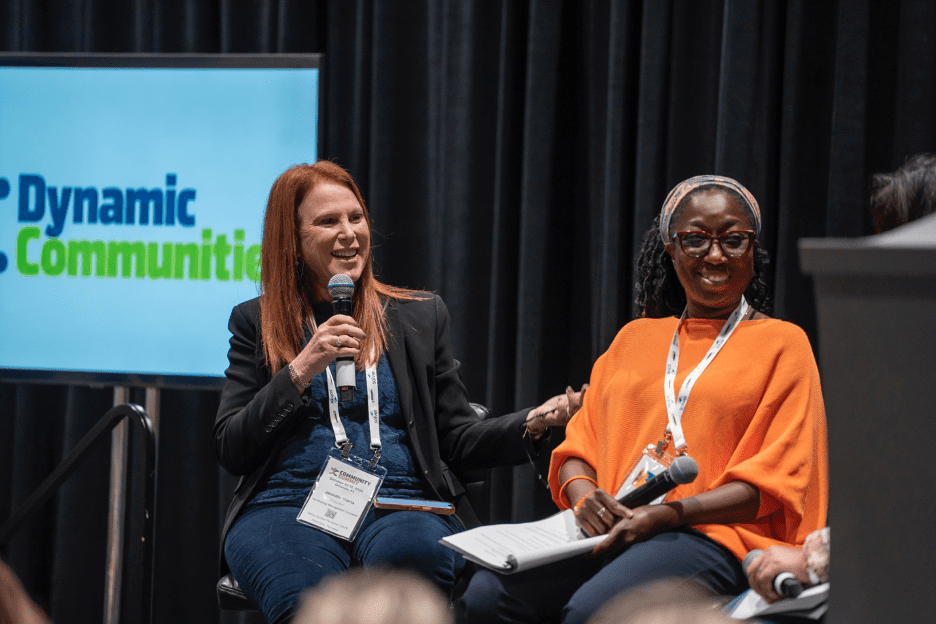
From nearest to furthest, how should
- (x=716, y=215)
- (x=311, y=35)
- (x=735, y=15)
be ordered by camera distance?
(x=716, y=215)
(x=735, y=15)
(x=311, y=35)

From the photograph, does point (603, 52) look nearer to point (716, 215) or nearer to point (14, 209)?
point (716, 215)

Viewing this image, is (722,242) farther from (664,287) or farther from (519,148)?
(519,148)

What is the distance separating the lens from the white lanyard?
6.04ft

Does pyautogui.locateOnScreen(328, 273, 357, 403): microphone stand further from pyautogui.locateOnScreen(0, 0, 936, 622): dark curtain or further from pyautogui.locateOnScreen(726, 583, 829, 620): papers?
pyautogui.locateOnScreen(0, 0, 936, 622): dark curtain

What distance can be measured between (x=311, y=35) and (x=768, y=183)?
1.84 m

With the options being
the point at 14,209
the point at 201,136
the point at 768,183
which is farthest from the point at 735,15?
the point at 14,209

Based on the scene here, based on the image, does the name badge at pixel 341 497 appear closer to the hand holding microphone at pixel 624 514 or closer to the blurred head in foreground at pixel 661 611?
the hand holding microphone at pixel 624 514

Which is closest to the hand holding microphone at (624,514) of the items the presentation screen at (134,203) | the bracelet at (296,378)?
the bracelet at (296,378)

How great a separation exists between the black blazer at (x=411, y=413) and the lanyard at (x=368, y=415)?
2.9 inches

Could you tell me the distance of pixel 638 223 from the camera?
302 centimetres

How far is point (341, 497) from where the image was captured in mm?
2105

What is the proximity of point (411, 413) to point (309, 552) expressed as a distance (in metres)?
0.46

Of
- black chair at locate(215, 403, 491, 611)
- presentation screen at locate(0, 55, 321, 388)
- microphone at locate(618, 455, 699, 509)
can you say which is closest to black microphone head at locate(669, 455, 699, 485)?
microphone at locate(618, 455, 699, 509)

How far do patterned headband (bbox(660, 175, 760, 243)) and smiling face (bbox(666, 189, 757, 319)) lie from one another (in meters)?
0.02
